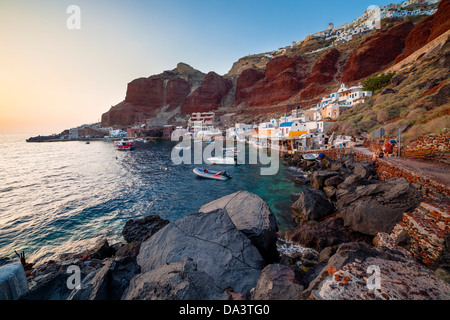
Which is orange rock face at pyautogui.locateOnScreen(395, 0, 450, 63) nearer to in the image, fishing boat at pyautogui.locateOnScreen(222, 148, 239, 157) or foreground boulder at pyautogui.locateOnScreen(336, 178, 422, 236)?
fishing boat at pyautogui.locateOnScreen(222, 148, 239, 157)

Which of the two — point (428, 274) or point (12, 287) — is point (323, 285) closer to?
point (428, 274)

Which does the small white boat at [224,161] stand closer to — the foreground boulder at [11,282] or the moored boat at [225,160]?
the moored boat at [225,160]

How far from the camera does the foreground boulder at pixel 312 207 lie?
11.5 metres

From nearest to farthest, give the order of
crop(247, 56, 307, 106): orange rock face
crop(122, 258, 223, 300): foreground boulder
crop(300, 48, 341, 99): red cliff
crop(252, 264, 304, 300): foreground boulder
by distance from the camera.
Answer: crop(122, 258, 223, 300): foreground boulder → crop(252, 264, 304, 300): foreground boulder → crop(300, 48, 341, 99): red cliff → crop(247, 56, 307, 106): orange rock face

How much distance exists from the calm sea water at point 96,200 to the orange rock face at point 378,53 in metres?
56.4

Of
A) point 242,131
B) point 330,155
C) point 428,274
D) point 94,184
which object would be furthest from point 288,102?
point 428,274

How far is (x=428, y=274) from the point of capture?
4086 millimetres

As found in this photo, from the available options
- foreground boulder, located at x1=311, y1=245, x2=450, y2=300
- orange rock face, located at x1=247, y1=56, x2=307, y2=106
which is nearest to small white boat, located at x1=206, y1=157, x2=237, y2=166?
foreground boulder, located at x1=311, y1=245, x2=450, y2=300

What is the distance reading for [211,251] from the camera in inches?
230

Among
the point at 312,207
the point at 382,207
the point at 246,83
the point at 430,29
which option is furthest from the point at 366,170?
the point at 246,83

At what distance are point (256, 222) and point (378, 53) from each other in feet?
270

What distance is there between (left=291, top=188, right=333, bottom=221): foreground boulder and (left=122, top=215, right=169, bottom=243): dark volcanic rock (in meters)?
9.15

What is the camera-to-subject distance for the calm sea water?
461 inches
